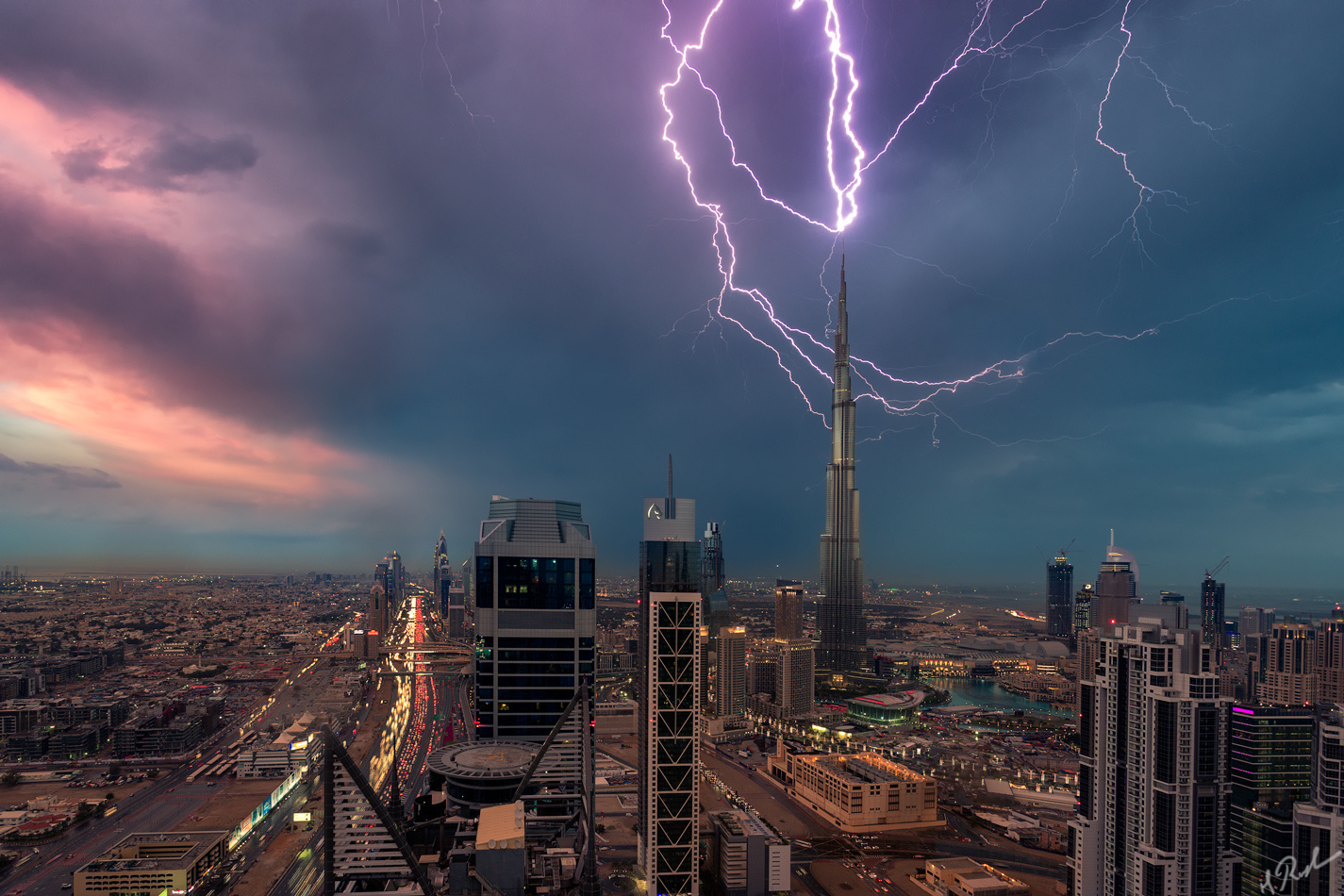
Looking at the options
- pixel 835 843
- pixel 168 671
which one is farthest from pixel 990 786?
pixel 168 671

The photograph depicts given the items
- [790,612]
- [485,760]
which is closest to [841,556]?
[790,612]

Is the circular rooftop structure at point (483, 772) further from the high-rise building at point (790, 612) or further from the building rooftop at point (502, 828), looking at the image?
the high-rise building at point (790, 612)

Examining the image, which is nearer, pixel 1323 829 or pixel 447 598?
pixel 1323 829

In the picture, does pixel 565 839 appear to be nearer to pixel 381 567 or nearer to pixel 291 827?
pixel 291 827

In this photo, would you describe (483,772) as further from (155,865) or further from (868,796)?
(868,796)

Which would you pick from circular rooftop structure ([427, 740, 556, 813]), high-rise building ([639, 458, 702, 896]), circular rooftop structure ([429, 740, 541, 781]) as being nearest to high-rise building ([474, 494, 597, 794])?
circular rooftop structure ([429, 740, 541, 781])
